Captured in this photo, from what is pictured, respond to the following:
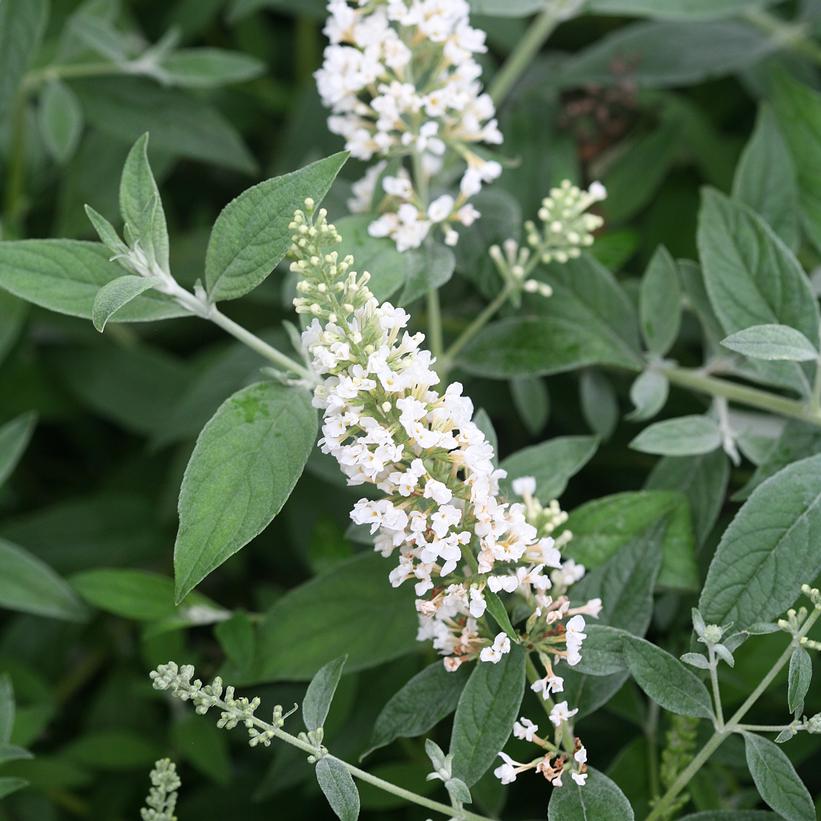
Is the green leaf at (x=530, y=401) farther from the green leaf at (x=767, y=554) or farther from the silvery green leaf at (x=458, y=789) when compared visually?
the silvery green leaf at (x=458, y=789)

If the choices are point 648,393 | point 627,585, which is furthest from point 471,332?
point 627,585

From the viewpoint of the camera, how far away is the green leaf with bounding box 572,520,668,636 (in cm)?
94

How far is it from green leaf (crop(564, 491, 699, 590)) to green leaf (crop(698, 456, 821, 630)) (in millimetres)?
107

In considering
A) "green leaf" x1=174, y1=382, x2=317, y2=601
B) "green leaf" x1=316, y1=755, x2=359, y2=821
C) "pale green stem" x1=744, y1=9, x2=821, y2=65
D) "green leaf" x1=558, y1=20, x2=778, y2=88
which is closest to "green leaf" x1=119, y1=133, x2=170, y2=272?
"green leaf" x1=174, y1=382, x2=317, y2=601

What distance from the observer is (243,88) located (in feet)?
5.91

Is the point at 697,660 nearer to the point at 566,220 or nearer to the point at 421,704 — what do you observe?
the point at 421,704

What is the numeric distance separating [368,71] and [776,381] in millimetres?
524

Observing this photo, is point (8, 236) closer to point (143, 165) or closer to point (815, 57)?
point (143, 165)

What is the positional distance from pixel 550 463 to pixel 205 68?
0.82m

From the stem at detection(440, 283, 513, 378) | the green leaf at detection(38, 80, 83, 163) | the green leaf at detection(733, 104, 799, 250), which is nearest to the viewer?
the stem at detection(440, 283, 513, 378)

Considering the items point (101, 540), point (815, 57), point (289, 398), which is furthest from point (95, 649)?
point (815, 57)

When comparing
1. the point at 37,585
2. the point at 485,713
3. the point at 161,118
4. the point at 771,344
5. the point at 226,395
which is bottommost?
the point at 37,585

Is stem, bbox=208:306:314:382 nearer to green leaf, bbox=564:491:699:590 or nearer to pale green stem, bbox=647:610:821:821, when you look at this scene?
green leaf, bbox=564:491:699:590

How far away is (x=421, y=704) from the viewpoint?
0.92 m
